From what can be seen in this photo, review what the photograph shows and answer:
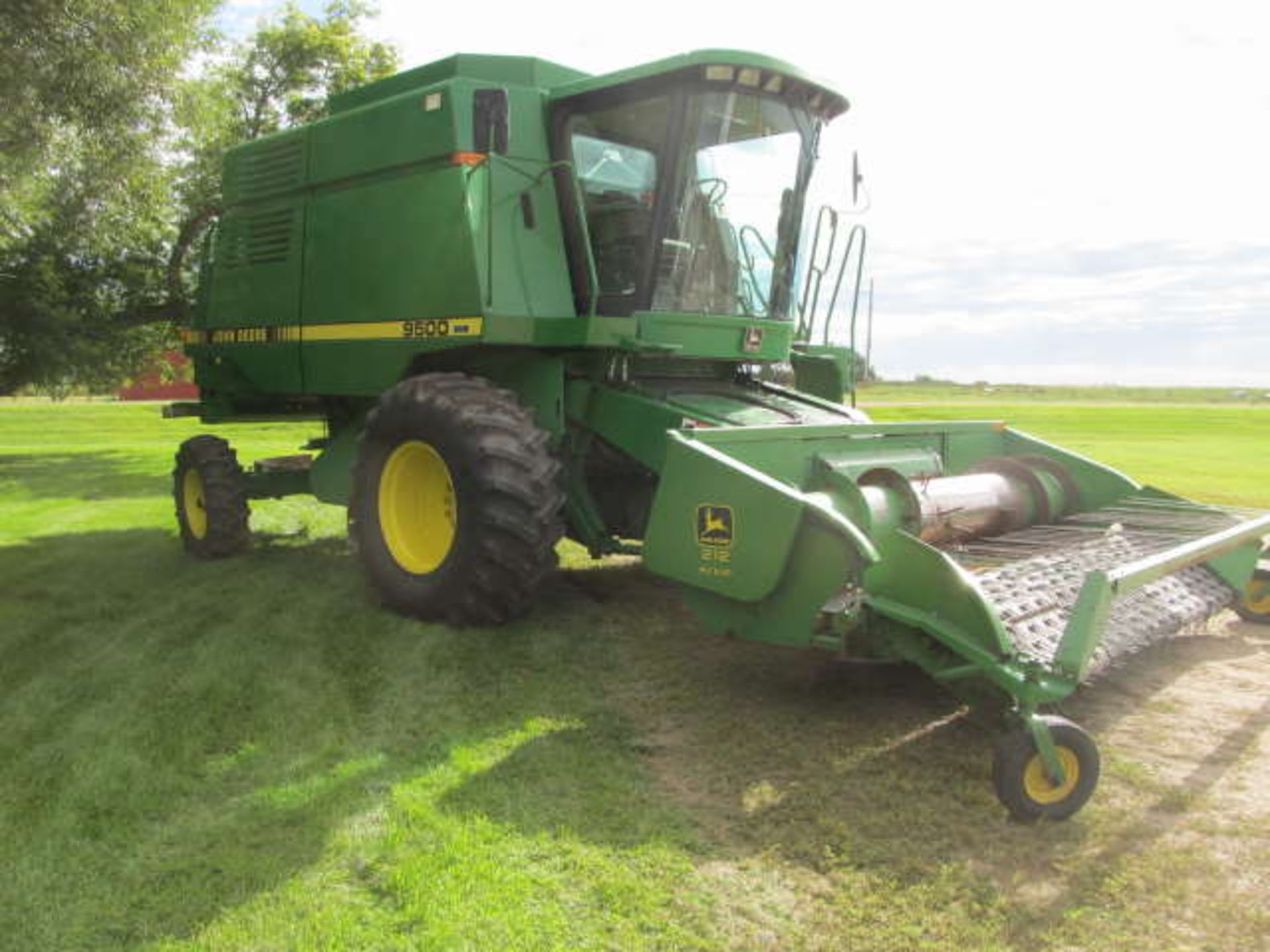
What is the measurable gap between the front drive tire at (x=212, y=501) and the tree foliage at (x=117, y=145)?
4.27m

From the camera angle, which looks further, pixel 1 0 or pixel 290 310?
pixel 1 0

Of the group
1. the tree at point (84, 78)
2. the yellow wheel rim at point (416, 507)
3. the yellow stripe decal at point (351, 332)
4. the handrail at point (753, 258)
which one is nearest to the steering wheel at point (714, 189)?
the handrail at point (753, 258)

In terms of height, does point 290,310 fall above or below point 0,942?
above

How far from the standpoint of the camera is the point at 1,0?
351 inches

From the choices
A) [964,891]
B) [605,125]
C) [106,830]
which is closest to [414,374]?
[605,125]

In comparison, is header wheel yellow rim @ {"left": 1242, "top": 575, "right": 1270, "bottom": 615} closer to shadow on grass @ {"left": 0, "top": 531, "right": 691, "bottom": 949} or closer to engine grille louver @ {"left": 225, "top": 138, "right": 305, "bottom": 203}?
shadow on grass @ {"left": 0, "top": 531, "right": 691, "bottom": 949}

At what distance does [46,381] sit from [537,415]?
46.4 feet

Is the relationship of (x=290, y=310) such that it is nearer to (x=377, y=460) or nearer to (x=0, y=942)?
(x=377, y=460)

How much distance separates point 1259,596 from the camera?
19.6 ft

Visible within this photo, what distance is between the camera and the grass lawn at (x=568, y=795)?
9.24ft

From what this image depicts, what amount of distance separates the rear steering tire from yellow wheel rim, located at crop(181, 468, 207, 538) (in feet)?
21.0

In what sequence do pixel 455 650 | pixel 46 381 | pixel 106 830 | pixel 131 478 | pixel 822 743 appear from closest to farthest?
pixel 106 830, pixel 822 743, pixel 455 650, pixel 131 478, pixel 46 381

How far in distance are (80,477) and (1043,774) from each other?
43.5 ft

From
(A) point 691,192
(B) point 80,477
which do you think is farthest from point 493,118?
(B) point 80,477
